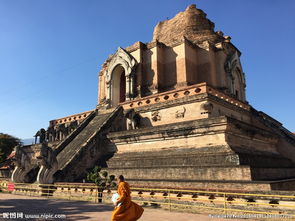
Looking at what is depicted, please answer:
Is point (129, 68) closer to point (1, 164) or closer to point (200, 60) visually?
point (200, 60)

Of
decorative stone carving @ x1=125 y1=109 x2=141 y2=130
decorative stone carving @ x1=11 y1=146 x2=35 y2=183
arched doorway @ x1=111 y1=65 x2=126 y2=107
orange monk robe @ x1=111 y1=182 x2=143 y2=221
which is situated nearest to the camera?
orange monk robe @ x1=111 y1=182 x2=143 y2=221

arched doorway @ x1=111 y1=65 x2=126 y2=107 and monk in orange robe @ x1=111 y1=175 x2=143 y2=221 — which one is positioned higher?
arched doorway @ x1=111 y1=65 x2=126 y2=107

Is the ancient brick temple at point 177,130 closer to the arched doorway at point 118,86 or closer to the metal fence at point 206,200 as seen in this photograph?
the arched doorway at point 118,86

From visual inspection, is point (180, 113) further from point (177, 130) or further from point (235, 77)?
point (235, 77)

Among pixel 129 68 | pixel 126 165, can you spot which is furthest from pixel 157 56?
pixel 126 165

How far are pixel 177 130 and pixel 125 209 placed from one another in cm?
710

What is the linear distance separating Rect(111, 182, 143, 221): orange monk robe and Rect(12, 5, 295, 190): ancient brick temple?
13.1ft

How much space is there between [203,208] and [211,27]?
2262cm

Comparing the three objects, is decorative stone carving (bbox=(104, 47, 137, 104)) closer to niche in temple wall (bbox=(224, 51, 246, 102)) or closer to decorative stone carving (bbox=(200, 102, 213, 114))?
niche in temple wall (bbox=(224, 51, 246, 102))

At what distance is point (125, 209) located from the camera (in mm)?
5801

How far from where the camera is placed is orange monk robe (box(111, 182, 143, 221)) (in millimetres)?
5691

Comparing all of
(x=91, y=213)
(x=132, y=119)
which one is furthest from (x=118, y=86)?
(x=91, y=213)

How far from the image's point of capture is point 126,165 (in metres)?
13.2

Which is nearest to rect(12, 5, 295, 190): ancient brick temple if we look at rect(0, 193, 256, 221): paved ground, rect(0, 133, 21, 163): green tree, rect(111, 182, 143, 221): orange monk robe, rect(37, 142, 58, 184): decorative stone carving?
rect(37, 142, 58, 184): decorative stone carving
